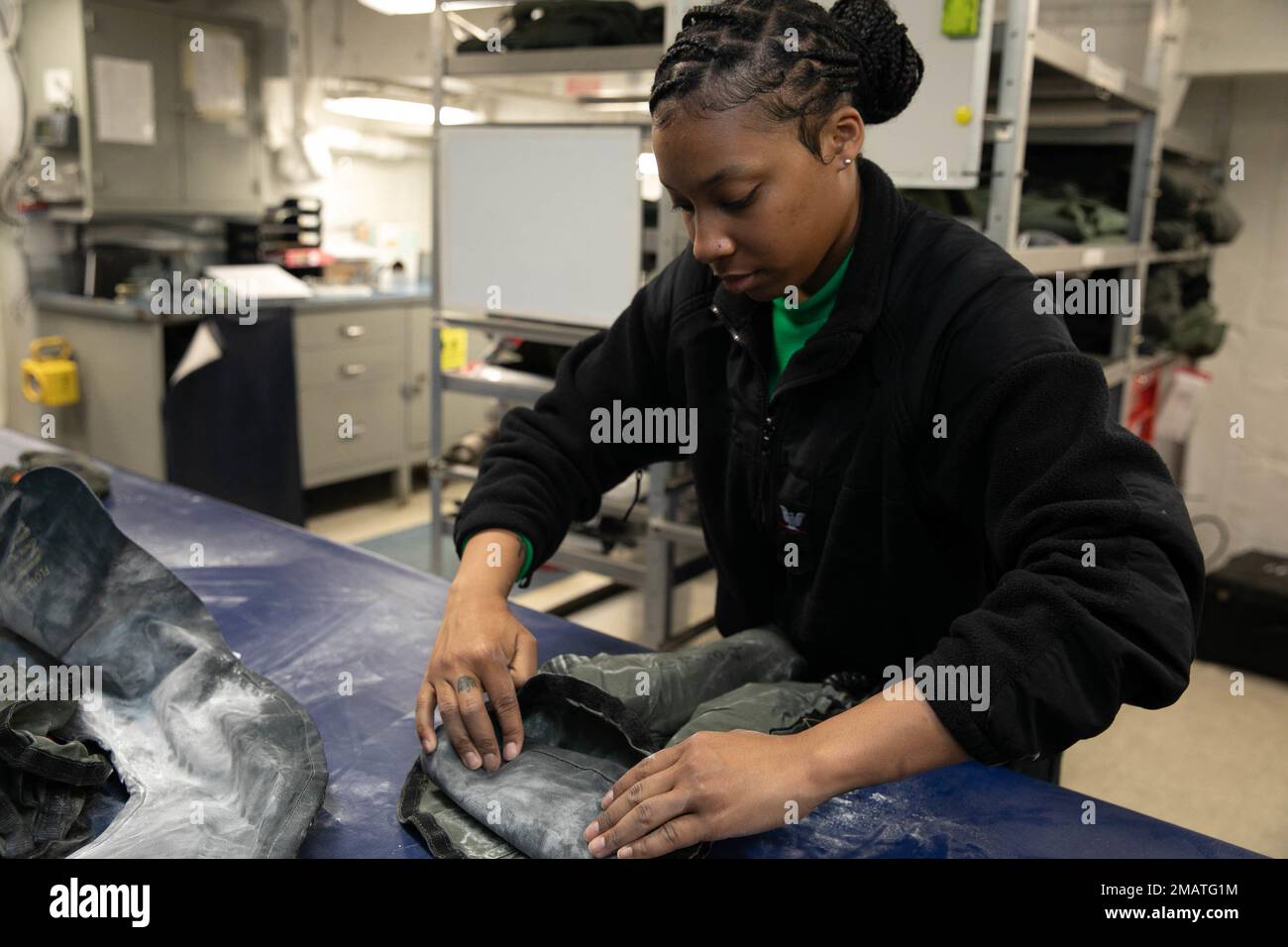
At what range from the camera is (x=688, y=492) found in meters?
2.77

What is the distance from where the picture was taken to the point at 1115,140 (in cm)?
316

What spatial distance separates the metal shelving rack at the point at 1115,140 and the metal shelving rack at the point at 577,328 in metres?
0.74

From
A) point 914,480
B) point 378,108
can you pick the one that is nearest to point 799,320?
point 914,480

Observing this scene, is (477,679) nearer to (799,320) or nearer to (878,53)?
(799,320)

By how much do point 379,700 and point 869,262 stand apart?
2.62 ft

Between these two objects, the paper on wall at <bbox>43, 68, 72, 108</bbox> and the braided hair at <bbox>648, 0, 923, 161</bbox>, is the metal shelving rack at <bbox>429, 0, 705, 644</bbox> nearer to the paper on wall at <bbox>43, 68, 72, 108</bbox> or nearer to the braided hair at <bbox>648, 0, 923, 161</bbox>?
the braided hair at <bbox>648, 0, 923, 161</bbox>

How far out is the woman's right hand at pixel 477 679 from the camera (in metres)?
1.09

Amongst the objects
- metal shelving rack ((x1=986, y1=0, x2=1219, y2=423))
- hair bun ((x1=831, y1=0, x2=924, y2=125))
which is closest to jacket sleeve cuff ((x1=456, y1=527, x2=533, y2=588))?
hair bun ((x1=831, y1=0, x2=924, y2=125))

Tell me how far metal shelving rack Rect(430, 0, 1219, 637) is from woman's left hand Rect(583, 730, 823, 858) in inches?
58.3

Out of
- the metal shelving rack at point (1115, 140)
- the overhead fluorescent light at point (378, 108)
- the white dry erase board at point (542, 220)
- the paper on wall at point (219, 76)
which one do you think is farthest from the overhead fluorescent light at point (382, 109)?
the metal shelving rack at point (1115, 140)

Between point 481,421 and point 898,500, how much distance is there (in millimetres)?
4150

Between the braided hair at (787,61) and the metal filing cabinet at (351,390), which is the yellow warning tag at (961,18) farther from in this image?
the metal filing cabinet at (351,390)
